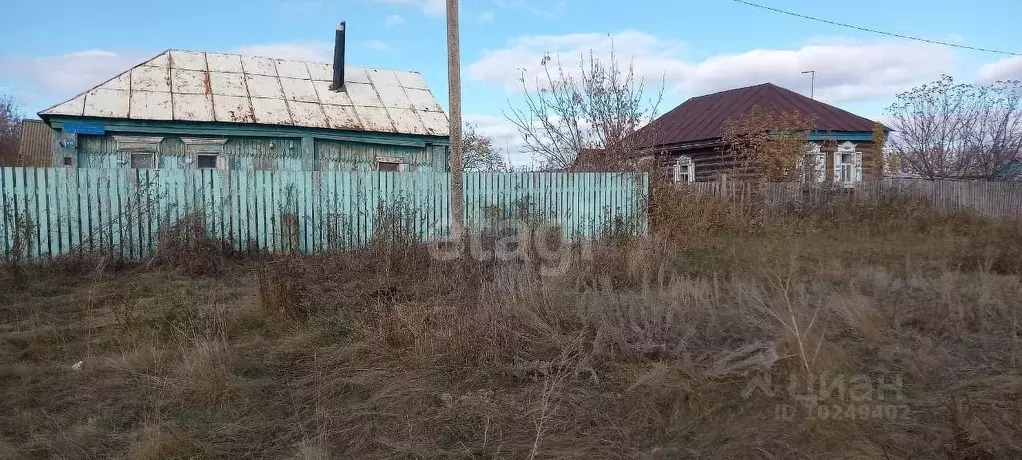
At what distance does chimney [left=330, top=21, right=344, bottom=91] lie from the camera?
14203mm

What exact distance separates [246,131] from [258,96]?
1.10 m

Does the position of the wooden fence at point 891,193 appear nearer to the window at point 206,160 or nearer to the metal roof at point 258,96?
the metal roof at point 258,96

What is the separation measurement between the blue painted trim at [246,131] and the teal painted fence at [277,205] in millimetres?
2640

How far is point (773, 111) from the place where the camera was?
18.2m

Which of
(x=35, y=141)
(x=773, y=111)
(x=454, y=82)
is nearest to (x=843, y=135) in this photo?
(x=773, y=111)

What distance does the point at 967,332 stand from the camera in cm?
413

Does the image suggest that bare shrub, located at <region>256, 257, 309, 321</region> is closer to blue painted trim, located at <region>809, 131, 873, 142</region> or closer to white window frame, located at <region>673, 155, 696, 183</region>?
white window frame, located at <region>673, 155, 696, 183</region>

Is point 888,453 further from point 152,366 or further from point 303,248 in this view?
point 303,248

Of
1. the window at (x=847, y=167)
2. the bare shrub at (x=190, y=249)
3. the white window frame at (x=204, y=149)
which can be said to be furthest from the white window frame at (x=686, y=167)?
the bare shrub at (x=190, y=249)

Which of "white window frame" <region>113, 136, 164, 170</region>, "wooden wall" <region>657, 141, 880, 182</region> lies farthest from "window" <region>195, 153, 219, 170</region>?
"wooden wall" <region>657, 141, 880, 182</region>

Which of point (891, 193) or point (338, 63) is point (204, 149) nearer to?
point (338, 63)

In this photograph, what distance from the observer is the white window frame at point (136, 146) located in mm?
11664

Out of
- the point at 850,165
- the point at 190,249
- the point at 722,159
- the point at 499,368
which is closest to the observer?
the point at 499,368

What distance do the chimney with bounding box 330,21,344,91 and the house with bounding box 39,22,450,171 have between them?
0.02 m
